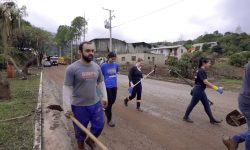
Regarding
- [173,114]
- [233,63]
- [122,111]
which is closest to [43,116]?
[122,111]

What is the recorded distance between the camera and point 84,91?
465cm

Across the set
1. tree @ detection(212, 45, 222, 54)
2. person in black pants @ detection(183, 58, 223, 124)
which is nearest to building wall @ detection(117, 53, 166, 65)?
tree @ detection(212, 45, 222, 54)

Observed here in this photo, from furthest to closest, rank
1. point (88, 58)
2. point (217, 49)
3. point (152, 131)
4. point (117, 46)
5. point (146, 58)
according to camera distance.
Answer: point (117, 46) < point (217, 49) < point (146, 58) < point (152, 131) < point (88, 58)

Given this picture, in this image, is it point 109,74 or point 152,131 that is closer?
point 152,131

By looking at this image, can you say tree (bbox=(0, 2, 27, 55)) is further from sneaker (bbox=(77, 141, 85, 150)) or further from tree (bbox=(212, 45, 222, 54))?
tree (bbox=(212, 45, 222, 54))

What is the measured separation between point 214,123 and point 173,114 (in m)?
1.52

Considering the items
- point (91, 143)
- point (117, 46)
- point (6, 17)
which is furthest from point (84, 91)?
point (117, 46)

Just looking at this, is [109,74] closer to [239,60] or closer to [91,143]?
[91,143]

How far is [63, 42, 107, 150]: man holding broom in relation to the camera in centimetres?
454

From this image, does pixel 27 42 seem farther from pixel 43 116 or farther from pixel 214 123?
pixel 214 123

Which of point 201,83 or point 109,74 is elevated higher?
point 109,74

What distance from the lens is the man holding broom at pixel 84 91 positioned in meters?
4.54

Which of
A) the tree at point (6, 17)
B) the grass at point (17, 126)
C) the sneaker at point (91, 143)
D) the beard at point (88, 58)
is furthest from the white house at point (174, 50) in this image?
the beard at point (88, 58)

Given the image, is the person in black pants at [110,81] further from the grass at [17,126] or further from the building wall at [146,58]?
the building wall at [146,58]
